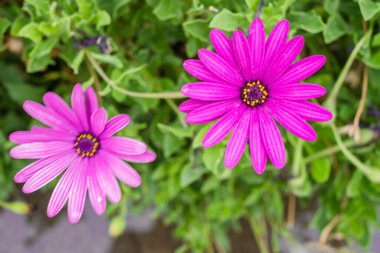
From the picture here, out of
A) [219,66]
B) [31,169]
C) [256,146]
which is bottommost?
[31,169]

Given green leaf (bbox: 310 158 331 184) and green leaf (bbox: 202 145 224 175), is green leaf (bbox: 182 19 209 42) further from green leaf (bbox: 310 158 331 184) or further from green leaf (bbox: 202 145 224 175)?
green leaf (bbox: 310 158 331 184)

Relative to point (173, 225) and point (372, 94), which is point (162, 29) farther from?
point (173, 225)

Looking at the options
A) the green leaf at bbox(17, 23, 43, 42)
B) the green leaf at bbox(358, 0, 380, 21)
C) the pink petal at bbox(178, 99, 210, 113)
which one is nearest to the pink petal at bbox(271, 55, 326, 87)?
the pink petal at bbox(178, 99, 210, 113)

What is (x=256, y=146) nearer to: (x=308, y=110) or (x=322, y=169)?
(x=308, y=110)

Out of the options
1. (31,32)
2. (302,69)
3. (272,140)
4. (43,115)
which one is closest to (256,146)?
(272,140)

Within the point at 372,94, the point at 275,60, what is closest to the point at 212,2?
the point at 275,60

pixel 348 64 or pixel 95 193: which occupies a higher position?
pixel 348 64
